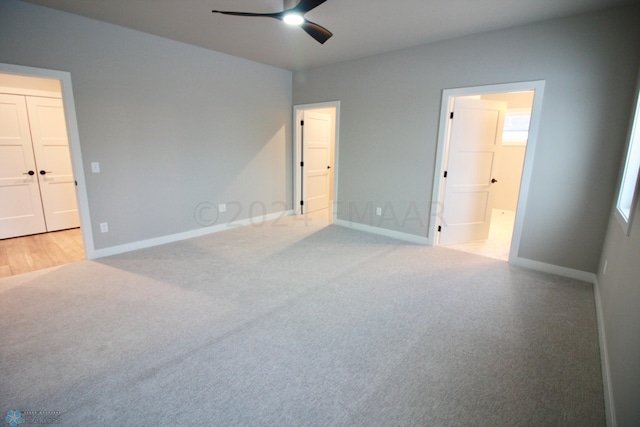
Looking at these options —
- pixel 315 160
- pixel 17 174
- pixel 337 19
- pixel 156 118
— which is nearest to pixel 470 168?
pixel 337 19

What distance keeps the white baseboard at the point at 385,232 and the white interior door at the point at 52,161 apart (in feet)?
13.9

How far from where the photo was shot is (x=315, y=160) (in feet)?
20.2

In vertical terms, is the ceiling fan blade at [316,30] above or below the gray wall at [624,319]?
above

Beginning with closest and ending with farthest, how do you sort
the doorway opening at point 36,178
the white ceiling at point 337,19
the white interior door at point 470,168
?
the white ceiling at point 337,19 < the white interior door at point 470,168 < the doorway opening at point 36,178

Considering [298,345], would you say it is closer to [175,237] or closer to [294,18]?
[294,18]

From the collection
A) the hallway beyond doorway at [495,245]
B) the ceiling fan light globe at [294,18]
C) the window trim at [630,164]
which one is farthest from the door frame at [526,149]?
the ceiling fan light globe at [294,18]

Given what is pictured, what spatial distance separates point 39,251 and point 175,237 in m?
1.64

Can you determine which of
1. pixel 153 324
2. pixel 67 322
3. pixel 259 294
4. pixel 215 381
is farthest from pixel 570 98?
pixel 67 322

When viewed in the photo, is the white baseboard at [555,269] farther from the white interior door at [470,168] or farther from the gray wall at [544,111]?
the white interior door at [470,168]

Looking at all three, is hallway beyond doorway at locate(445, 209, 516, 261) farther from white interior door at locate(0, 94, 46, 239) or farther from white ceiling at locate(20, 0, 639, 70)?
white interior door at locate(0, 94, 46, 239)

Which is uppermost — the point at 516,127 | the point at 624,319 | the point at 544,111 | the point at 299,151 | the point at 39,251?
the point at 516,127

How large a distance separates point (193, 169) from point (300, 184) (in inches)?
83.6

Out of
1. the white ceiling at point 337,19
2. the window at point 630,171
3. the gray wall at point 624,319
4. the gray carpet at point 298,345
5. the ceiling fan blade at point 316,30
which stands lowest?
the gray carpet at point 298,345

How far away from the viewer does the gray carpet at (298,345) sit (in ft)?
5.44
